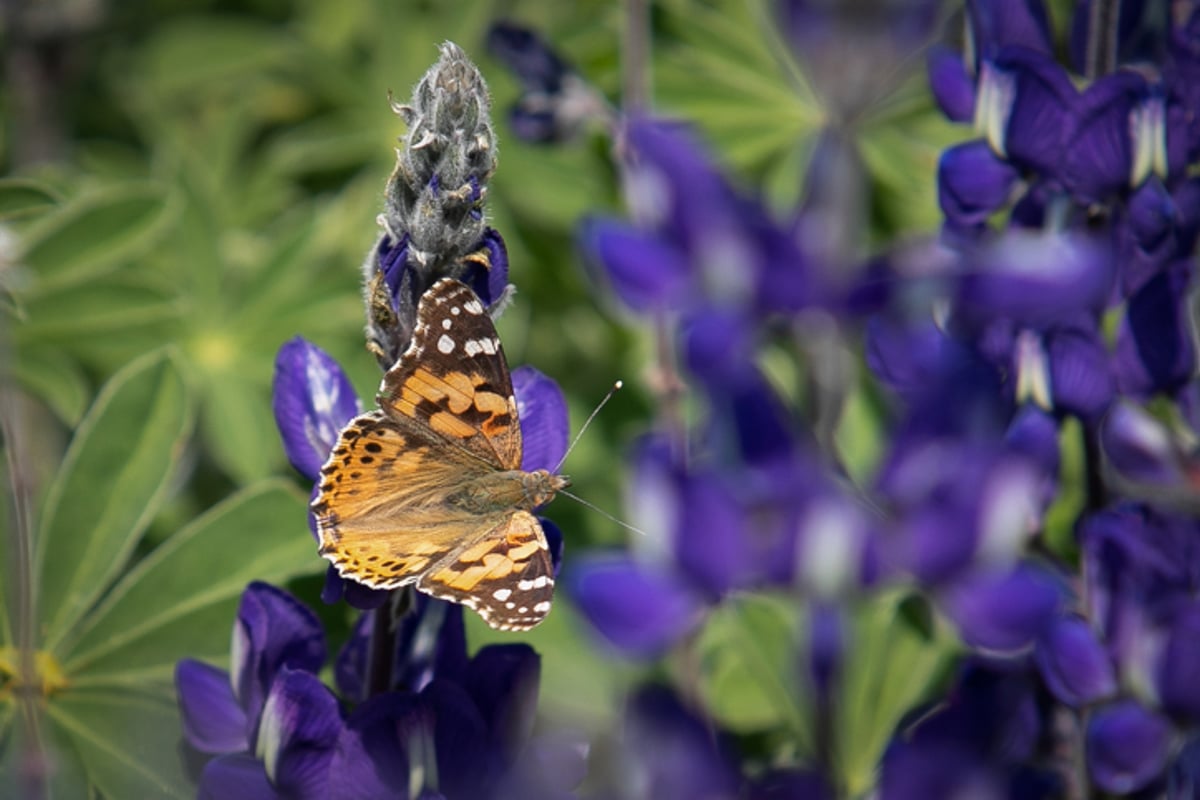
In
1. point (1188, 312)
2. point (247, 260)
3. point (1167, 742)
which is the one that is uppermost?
point (247, 260)

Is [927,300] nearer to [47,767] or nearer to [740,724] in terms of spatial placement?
[47,767]

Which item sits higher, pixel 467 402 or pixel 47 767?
pixel 467 402

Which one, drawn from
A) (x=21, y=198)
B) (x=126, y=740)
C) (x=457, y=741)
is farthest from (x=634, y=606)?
(x=21, y=198)

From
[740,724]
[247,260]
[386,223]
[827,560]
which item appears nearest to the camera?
[827,560]

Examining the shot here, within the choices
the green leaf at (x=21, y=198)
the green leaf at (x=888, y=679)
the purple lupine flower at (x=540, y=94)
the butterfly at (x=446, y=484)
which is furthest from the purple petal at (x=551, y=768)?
the purple lupine flower at (x=540, y=94)

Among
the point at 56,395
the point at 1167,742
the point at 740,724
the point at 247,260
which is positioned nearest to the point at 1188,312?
the point at 1167,742

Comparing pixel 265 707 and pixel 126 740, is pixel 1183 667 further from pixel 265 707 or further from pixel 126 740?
pixel 126 740

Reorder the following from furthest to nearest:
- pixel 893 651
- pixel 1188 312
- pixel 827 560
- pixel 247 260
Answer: pixel 247 260 → pixel 893 651 → pixel 1188 312 → pixel 827 560

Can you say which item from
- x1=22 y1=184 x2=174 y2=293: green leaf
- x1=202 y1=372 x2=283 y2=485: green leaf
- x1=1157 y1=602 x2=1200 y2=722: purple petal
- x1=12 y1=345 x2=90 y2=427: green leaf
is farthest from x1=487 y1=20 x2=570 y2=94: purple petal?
A: x1=1157 y1=602 x2=1200 y2=722: purple petal

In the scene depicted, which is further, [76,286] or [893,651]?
[76,286]
